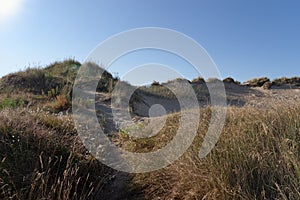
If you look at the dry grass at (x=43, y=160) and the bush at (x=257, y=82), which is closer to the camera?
the dry grass at (x=43, y=160)

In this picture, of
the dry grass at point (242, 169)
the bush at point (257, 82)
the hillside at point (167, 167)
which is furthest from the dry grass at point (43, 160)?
the bush at point (257, 82)

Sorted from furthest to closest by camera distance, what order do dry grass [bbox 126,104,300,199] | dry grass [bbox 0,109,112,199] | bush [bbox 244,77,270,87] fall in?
bush [bbox 244,77,270,87] < dry grass [bbox 0,109,112,199] < dry grass [bbox 126,104,300,199]

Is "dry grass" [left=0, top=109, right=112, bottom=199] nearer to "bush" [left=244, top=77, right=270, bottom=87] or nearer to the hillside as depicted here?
the hillside

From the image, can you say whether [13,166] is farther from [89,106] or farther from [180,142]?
[89,106]

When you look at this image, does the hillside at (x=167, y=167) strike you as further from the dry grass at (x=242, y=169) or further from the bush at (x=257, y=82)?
the bush at (x=257, y=82)

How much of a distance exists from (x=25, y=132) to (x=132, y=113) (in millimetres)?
4884

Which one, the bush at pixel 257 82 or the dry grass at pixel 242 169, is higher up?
the bush at pixel 257 82

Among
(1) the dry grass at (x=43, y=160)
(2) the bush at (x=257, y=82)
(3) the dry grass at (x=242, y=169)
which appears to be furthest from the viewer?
(2) the bush at (x=257, y=82)

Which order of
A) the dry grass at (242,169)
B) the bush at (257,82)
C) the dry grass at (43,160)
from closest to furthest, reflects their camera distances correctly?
1. the dry grass at (242,169)
2. the dry grass at (43,160)
3. the bush at (257,82)

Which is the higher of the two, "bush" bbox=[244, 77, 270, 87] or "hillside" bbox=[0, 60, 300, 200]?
"bush" bbox=[244, 77, 270, 87]

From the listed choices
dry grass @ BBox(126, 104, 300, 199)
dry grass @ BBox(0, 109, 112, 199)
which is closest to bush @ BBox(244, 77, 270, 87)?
dry grass @ BBox(126, 104, 300, 199)

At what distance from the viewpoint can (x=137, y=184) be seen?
338cm

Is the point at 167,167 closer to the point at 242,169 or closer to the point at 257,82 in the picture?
the point at 242,169

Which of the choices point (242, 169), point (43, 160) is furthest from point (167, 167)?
point (43, 160)
